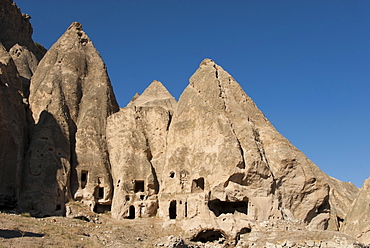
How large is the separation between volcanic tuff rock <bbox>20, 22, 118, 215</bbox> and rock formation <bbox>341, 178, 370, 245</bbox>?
20.8 metres

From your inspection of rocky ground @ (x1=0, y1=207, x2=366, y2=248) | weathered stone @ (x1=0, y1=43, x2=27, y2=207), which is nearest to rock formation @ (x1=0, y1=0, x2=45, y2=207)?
weathered stone @ (x1=0, y1=43, x2=27, y2=207)

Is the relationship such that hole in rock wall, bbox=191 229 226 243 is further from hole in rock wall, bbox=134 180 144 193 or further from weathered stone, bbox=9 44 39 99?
weathered stone, bbox=9 44 39 99

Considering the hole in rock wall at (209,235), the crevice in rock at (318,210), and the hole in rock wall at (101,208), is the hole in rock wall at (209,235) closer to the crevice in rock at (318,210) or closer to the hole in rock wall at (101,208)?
the crevice in rock at (318,210)

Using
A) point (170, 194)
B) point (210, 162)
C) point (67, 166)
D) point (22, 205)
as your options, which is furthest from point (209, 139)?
point (22, 205)

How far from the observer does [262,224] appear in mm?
30281

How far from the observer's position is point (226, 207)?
34.2 m

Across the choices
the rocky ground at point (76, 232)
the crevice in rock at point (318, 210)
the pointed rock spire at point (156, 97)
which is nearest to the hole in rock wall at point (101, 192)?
the rocky ground at point (76, 232)

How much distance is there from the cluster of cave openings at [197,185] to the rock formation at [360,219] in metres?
14.5

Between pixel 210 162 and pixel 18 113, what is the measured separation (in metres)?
15.7

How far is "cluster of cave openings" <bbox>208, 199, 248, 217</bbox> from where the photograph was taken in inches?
1309

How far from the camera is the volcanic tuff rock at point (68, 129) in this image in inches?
1335

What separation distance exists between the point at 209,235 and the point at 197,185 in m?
3.98

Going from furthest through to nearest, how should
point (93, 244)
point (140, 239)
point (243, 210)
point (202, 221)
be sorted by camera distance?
point (243, 210), point (202, 221), point (140, 239), point (93, 244)

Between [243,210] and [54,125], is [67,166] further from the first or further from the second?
[243,210]
